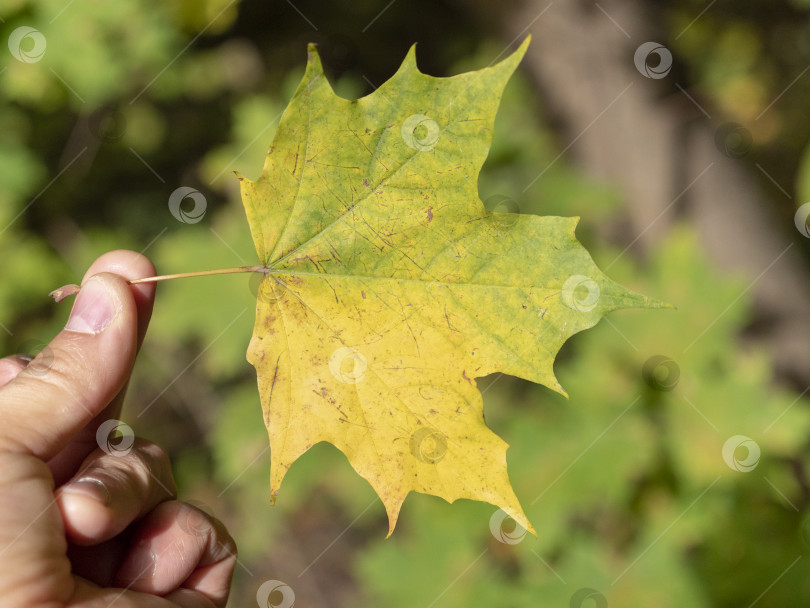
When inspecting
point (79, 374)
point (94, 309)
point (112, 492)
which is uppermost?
point (94, 309)

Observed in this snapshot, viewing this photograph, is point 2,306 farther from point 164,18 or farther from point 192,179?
point 164,18

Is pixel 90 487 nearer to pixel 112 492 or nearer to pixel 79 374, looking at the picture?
pixel 112 492

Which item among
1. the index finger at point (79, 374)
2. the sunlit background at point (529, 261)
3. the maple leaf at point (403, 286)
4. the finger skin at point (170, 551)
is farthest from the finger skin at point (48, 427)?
the sunlit background at point (529, 261)

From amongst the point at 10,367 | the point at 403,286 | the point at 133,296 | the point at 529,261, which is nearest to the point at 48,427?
the point at 133,296

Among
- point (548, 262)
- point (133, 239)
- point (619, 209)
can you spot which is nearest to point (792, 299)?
point (619, 209)

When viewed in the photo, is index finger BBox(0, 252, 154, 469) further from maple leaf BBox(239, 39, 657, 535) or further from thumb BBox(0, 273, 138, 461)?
maple leaf BBox(239, 39, 657, 535)
